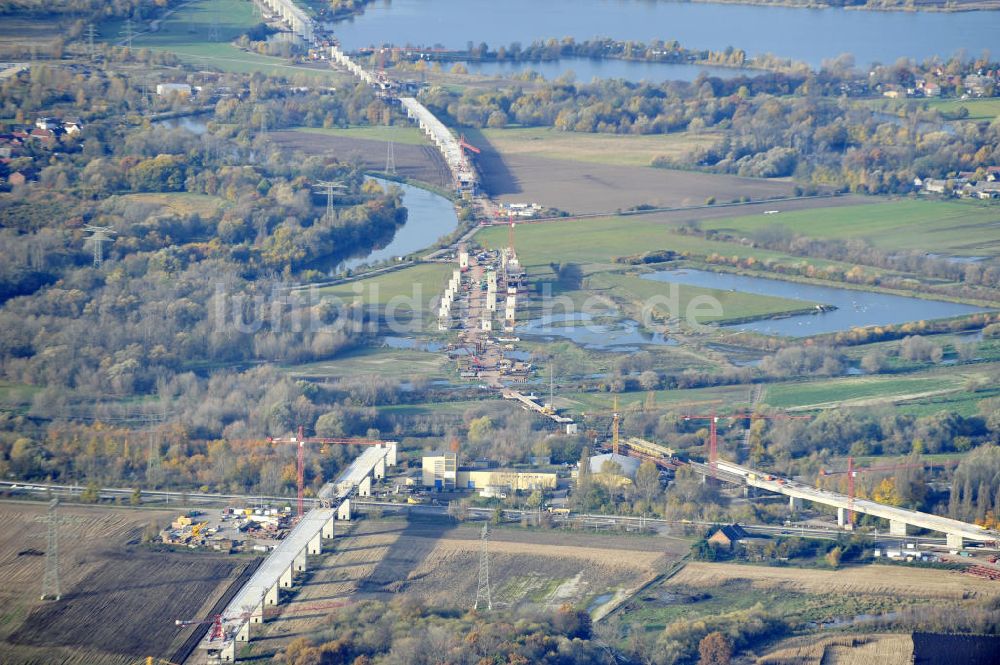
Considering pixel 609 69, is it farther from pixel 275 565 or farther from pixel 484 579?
pixel 275 565

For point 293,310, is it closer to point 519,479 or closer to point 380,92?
point 519,479

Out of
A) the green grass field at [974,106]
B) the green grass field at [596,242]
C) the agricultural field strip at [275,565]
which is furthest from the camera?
the green grass field at [974,106]

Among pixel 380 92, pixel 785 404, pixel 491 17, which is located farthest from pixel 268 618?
pixel 491 17

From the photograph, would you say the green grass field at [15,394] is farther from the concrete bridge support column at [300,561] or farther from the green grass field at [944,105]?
the green grass field at [944,105]

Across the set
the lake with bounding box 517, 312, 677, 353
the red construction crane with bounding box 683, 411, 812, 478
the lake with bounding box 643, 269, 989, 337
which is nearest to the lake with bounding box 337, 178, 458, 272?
the lake with bounding box 643, 269, 989, 337

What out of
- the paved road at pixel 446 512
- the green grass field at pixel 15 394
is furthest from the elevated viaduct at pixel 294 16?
the paved road at pixel 446 512

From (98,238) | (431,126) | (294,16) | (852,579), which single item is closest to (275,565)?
(852,579)
